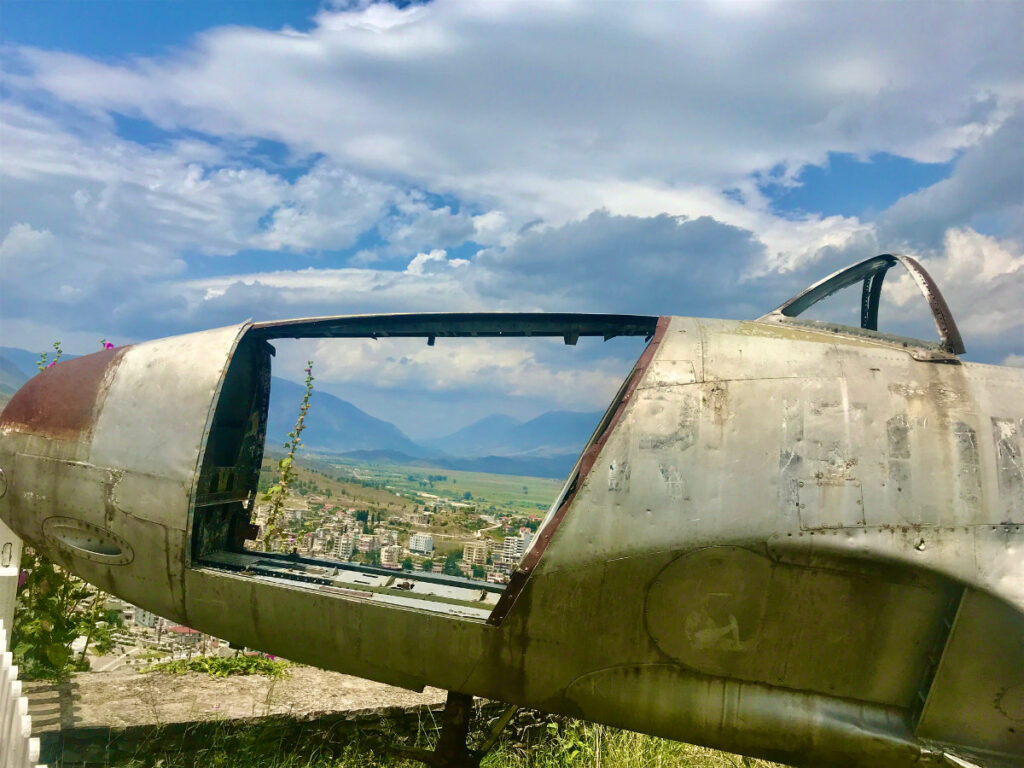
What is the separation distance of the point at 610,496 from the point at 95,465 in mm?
3173

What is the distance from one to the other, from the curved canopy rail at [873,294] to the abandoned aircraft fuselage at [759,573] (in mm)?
30

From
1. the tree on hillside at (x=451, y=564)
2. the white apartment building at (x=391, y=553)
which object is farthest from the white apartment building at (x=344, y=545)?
the tree on hillside at (x=451, y=564)

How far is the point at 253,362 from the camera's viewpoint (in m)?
5.66

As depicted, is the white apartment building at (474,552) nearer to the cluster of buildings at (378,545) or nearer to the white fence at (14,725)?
the cluster of buildings at (378,545)

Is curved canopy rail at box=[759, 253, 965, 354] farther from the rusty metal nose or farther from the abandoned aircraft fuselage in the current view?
the rusty metal nose

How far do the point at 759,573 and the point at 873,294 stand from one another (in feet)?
7.69

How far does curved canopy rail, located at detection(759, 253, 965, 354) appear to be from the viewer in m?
3.89

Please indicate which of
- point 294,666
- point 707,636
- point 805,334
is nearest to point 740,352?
point 805,334

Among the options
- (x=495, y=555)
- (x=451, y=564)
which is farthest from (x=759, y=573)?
(x=451, y=564)

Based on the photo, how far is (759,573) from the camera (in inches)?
132

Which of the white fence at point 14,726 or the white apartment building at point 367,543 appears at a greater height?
the white fence at point 14,726

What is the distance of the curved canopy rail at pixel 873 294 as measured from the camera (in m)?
3.89

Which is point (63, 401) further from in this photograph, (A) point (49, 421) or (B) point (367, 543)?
(B) point (367, 543)

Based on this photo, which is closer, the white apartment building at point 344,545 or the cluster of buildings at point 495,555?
the cluster of buildings at point 495,555
